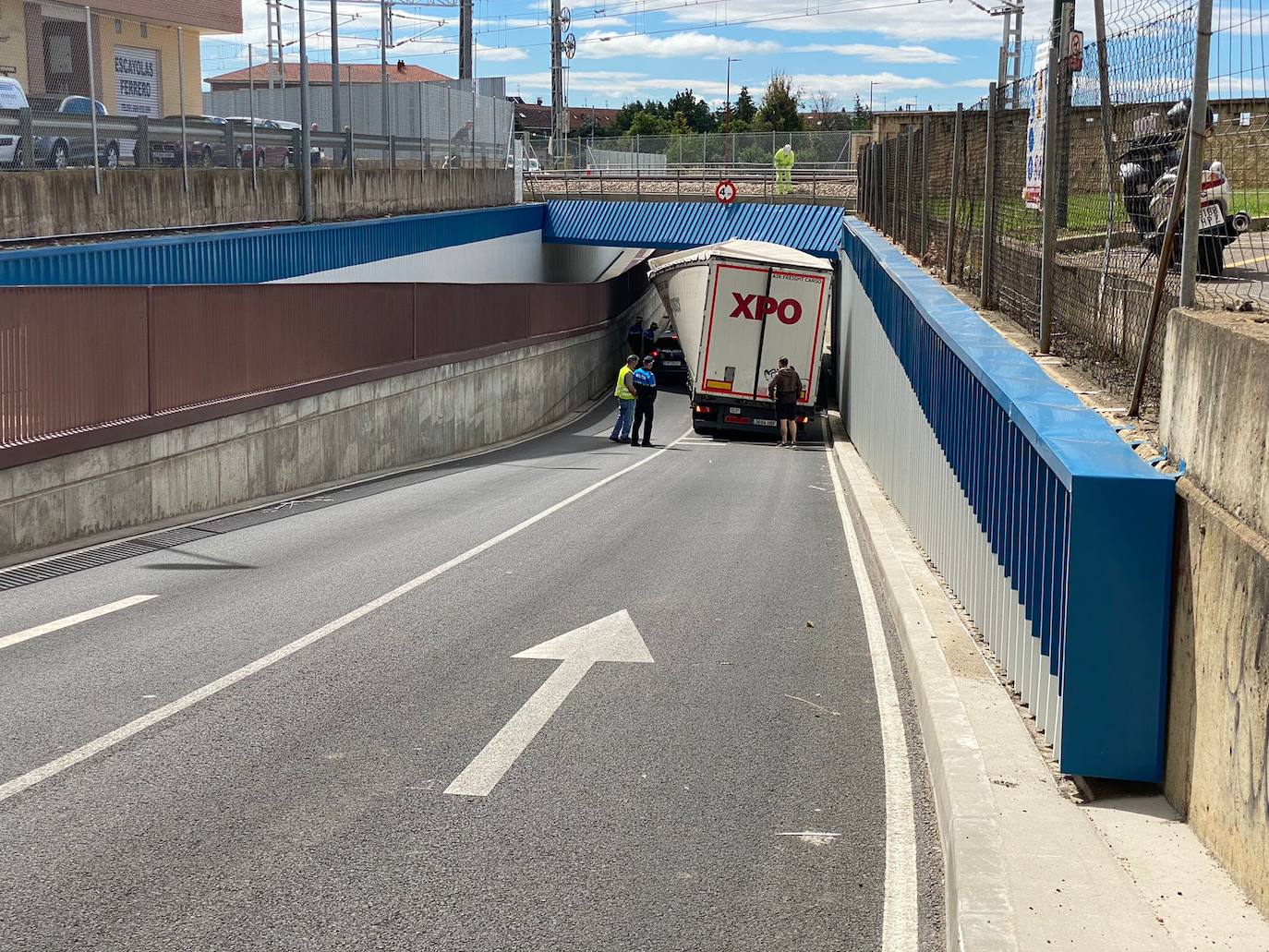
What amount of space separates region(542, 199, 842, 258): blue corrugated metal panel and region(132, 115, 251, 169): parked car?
16210mm

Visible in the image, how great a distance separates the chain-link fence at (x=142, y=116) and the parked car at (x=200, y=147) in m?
0.03

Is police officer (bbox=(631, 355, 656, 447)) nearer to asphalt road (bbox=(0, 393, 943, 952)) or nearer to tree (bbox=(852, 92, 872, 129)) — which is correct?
asphalt road (bbox=(0, 393, 943, 952))

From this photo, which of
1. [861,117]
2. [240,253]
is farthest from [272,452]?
[861,117]

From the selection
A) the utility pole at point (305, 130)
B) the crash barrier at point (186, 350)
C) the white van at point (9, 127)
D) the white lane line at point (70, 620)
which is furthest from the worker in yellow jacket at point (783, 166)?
the white lane line at point (70, 620)

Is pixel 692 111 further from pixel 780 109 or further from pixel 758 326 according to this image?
pixel 758 326

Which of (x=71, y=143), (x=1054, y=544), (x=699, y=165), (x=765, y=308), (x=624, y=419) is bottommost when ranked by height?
(x=624, y=419)

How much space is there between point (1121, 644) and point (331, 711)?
4.12 metres

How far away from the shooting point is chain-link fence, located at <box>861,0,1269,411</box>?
7195 mm

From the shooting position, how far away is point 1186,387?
593cm

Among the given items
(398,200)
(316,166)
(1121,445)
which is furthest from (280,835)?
(398,200)

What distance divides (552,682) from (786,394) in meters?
21.8

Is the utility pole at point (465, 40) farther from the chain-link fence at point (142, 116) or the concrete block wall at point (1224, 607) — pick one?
the concrete block wall at point (1224, 607)

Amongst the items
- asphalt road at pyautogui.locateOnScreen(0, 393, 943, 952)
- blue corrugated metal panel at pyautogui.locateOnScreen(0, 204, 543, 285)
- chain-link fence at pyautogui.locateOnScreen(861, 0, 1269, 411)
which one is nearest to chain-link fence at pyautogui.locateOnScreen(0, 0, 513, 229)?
blue corrugated metal panel at pyautogui.locateOnScreen(0, 204, 543, 285)

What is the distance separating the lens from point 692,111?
438ft
